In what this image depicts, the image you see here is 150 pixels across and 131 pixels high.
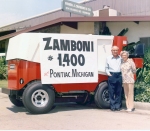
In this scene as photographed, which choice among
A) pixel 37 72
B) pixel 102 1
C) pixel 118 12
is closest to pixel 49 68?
pixel 37 72

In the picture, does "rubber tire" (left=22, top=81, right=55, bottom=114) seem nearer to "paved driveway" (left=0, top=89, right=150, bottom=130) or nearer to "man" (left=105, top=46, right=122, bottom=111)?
"paved driveway" (left=0, top=89, right=150, bottom=130)

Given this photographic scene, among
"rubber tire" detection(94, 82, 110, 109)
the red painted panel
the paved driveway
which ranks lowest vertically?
the paved driveway

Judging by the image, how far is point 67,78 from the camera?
326 inches

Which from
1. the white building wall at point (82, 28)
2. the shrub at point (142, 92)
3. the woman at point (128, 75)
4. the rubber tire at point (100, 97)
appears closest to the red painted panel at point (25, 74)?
the rubber tire at point (100, 97)

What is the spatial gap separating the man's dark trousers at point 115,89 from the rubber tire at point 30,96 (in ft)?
5.61

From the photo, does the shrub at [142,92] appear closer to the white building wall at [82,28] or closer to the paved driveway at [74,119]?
the paved driveway at [74,119]

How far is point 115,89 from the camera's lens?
8570 millimetres

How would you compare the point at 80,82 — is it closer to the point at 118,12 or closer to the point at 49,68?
the point at 49,68

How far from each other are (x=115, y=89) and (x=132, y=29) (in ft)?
14.2

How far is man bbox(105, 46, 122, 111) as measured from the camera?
333 inches

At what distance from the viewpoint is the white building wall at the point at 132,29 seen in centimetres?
1169

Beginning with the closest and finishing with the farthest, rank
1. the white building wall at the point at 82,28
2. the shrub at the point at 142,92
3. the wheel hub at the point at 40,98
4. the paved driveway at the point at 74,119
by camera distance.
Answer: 1. the paved driveway at the point at 74,119
2. the wheel hub at the point at 40,98
3. the shrub at the point at 142,92
4. the white building wall at the point at 82,28

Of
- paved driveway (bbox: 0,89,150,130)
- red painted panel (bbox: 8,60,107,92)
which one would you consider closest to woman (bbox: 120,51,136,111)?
paved driveway (bbox: 0,89,150,130)

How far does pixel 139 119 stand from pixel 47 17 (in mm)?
17543
